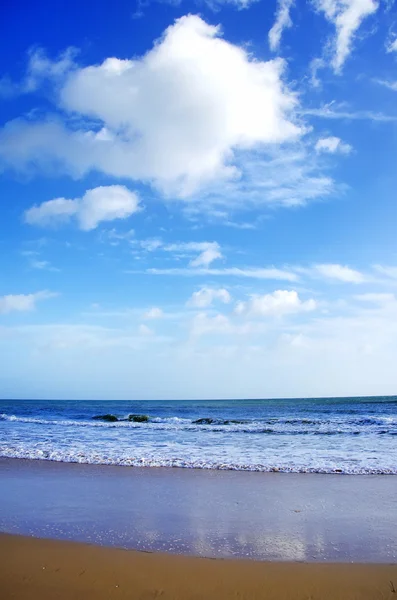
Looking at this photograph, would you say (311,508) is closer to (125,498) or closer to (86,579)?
(125,498)

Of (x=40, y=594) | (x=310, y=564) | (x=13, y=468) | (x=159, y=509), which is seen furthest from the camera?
(x=13, y=468)

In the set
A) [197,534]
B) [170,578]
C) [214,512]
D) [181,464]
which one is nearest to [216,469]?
[181,464]

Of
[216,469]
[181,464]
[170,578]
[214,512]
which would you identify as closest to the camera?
[170,578]

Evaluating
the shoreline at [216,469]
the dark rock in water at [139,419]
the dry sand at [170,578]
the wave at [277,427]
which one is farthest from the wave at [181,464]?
the dark rock in water at [139,419]

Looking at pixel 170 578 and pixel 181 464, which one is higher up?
pixel 170 578

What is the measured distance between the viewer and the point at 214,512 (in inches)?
263

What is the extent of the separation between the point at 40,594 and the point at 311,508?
463 cm

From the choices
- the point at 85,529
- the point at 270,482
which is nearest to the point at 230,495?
the point at 270,482

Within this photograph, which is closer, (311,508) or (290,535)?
(290,535)

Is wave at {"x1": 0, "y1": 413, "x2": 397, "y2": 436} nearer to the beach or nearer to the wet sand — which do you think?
the beach

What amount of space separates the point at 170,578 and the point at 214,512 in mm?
2483

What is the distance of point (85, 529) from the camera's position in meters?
5.82

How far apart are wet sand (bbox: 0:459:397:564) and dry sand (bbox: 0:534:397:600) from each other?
0.98ft

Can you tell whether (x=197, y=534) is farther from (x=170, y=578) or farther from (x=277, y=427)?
(x=277, y=427)
